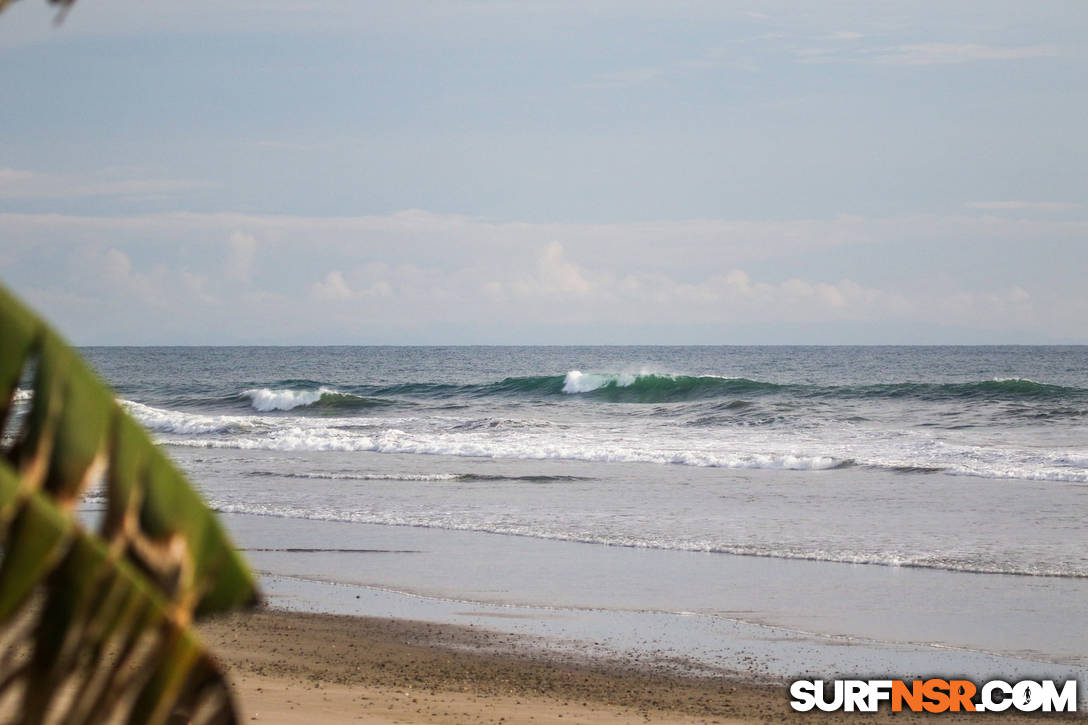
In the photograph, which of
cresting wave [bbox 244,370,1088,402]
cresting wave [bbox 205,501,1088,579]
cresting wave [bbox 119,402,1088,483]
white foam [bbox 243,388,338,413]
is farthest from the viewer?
white foam [bbox 243,388,338,413]

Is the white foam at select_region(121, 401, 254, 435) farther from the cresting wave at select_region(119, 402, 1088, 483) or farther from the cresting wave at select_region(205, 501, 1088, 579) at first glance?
the cresting wave at select_region(205, 501, 1088, 579)

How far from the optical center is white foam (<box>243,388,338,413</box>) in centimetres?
4134

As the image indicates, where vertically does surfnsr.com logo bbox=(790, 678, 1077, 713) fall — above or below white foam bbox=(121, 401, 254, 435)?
above

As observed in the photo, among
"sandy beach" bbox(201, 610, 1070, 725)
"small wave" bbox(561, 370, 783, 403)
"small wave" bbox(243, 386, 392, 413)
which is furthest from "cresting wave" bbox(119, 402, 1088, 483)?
"sandy beach" bbox(201, 610, 1070, 725)

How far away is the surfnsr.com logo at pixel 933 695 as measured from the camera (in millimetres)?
6125

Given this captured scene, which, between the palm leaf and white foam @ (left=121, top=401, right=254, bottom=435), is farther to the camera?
white foam @ (left=121, top=401, right=254, bottom=435)

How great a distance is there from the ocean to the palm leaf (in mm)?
6561

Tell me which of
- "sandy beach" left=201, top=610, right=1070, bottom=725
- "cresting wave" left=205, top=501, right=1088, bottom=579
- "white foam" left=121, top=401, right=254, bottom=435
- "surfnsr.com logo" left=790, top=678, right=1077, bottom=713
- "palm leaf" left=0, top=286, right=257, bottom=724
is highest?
"palm leaf" left=0, top=286, right=257, bottom=724

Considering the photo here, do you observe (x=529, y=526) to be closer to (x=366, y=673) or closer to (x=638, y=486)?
(x=638, y=486)

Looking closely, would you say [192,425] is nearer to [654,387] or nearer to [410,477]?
[410,477]

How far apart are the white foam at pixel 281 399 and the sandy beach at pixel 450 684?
34.4 m

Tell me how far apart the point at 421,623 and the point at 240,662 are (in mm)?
1740

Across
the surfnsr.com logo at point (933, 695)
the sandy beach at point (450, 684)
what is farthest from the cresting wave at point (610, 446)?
the sandy beach at point (450, 684)

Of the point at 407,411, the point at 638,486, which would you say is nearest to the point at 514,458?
the point at 638,486
